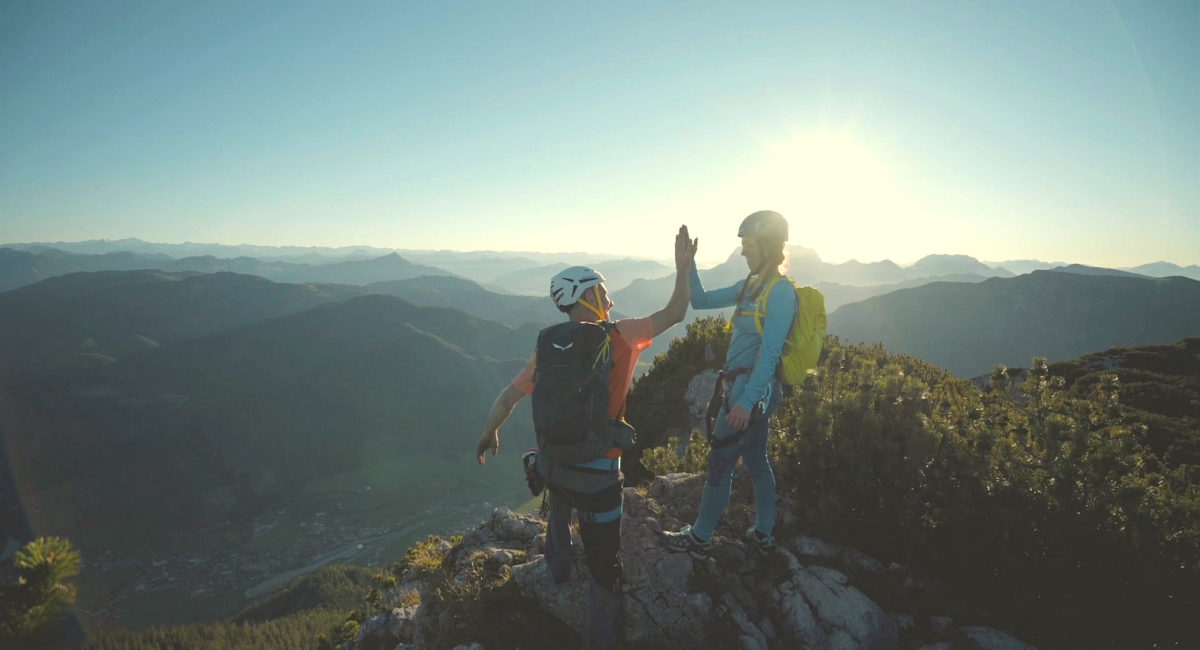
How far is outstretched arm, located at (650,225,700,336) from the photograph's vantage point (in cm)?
521

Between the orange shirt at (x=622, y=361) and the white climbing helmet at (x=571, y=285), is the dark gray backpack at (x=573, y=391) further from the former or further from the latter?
the white climbing helmet at (x=571, y=285)

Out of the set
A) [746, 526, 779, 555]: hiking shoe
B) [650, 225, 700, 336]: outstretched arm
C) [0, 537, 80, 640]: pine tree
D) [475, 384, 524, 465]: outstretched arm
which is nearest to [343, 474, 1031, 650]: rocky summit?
[746, 526, 779, 555]: hiking shoe

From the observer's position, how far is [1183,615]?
5254 mm

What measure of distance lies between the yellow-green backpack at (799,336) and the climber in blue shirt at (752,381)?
0.36ft

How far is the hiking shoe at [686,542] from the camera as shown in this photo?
6.27 meters

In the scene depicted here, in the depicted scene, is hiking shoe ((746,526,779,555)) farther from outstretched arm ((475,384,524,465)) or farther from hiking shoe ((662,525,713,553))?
outstretched arm ((475,384,524,465))

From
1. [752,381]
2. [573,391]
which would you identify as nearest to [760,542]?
[752,381]

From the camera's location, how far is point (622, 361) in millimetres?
5125

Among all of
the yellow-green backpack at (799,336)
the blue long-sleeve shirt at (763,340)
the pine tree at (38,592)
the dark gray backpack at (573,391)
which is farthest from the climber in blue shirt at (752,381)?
the pine tree at (38,592)

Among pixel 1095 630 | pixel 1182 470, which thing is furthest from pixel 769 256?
pixel 1182 470

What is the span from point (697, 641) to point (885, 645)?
215cm

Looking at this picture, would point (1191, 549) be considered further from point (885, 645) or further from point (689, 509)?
point (689, 509)

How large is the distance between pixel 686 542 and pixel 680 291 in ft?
10.9

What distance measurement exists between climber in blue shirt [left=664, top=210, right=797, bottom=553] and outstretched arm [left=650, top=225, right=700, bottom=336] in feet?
0.90
